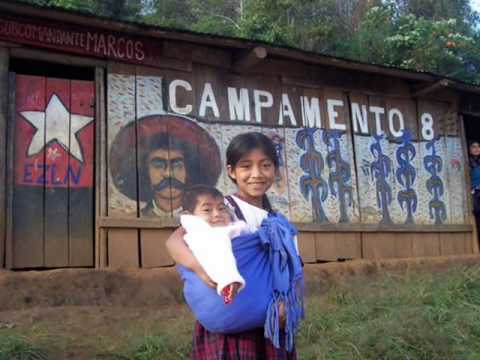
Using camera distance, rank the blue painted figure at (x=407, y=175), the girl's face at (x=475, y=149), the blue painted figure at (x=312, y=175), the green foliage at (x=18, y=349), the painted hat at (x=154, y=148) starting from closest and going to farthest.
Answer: the green foliage at (x=18, y=349)
the painted hat at (x=154, y=148)
the blue painted figure at (x=312, y=175)
the blue painted figure at (x=407, y=175)
the girl's face at (x=475, y=149)

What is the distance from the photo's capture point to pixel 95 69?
5.96 m

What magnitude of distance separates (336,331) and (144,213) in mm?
2254

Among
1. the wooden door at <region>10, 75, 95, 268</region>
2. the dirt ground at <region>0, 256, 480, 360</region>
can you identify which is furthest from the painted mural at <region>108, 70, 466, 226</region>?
the dirt ground at <region>0, 256, 480, 360</region>

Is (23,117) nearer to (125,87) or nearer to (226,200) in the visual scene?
(125,87)

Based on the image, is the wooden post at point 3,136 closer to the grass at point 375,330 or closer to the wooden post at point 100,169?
the wooden post at point 100,169

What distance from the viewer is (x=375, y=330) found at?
449cm

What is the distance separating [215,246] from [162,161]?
13.7ft

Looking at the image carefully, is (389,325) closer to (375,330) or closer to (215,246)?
(375,330)

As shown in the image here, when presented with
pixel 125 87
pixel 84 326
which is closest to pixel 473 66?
pixel 125 87

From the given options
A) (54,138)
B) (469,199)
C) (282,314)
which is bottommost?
(282,314)

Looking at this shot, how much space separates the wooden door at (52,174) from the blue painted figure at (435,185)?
4.45 m

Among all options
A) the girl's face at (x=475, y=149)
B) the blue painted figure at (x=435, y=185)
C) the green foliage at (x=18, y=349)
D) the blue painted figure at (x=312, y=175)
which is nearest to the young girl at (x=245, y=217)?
the green foliage at (x=18, y=349)

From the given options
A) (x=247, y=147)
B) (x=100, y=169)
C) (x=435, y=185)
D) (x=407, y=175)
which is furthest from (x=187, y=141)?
(x=247, y=147)

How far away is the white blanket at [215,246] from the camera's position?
76.8 inches
